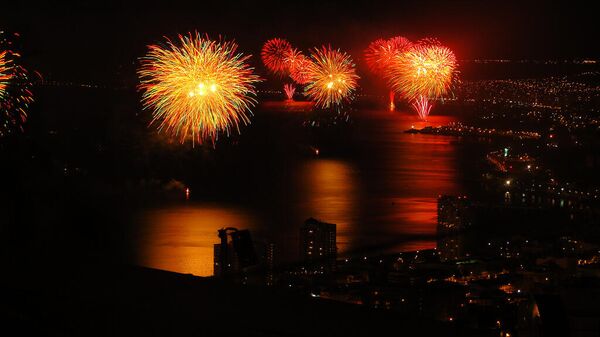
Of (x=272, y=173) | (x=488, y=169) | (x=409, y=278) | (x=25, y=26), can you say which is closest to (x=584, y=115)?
(x=488, y=169)

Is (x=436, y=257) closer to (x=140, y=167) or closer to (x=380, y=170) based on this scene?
(x=140, y=167)

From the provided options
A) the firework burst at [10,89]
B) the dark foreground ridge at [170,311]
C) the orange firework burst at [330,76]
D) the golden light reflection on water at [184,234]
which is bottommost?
the golden light reflection on water at [184,234]

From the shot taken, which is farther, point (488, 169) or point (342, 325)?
point (488, 169)

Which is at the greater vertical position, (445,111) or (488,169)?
(445,111)

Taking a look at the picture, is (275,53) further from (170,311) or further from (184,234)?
(170,311)

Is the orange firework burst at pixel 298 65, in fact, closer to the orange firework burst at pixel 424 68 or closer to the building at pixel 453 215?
the orange firework burst at pixel 424 68

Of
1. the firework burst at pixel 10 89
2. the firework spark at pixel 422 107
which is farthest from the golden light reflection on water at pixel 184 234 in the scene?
the firework spark at pixel 422 107

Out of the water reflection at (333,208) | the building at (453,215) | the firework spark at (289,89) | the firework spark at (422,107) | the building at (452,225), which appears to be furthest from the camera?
the firework spark at (422,107)
